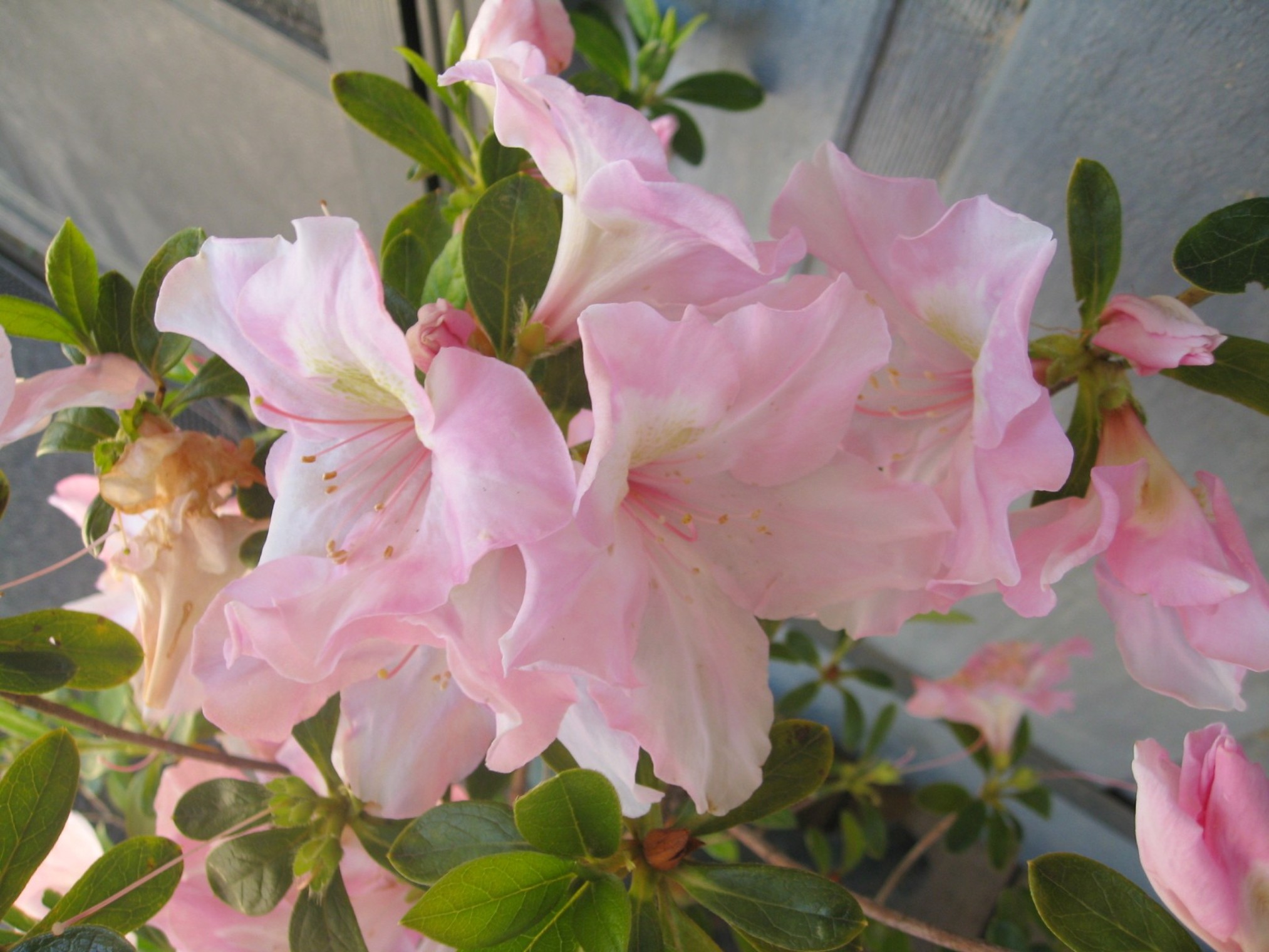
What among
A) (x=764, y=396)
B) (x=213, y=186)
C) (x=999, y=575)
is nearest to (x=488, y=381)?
(x=764, y=396)

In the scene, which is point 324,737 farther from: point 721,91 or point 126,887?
point 721,91

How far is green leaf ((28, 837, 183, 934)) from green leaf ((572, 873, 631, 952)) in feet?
1.15

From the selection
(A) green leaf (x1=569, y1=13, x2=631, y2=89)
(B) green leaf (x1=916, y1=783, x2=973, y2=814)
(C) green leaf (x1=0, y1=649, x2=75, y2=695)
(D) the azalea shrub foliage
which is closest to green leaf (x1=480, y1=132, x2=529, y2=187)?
(D) the azalea shrub foliage

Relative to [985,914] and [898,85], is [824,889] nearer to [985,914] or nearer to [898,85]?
[898,85]

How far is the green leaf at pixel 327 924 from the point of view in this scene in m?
0.72

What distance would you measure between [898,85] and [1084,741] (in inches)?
55.3

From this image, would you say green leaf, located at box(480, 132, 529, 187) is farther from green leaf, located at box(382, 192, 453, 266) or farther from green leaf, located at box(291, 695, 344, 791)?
green leaf, located at box(291, 695, 344, 791)

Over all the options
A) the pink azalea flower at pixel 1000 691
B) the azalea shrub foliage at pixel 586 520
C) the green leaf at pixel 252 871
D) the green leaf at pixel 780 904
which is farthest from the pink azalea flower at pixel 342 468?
the pink azalea flower at pixel 1000 691

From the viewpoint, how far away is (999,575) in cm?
52

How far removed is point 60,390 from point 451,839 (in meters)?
0.46

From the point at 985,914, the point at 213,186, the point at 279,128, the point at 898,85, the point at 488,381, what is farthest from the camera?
the point at 213,186

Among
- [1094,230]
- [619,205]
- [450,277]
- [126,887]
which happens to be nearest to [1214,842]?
[1094,230]

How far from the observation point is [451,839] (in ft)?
2.20

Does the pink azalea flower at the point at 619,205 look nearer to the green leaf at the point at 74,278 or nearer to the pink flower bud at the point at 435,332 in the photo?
the pink flower bud at the point at 435,332
